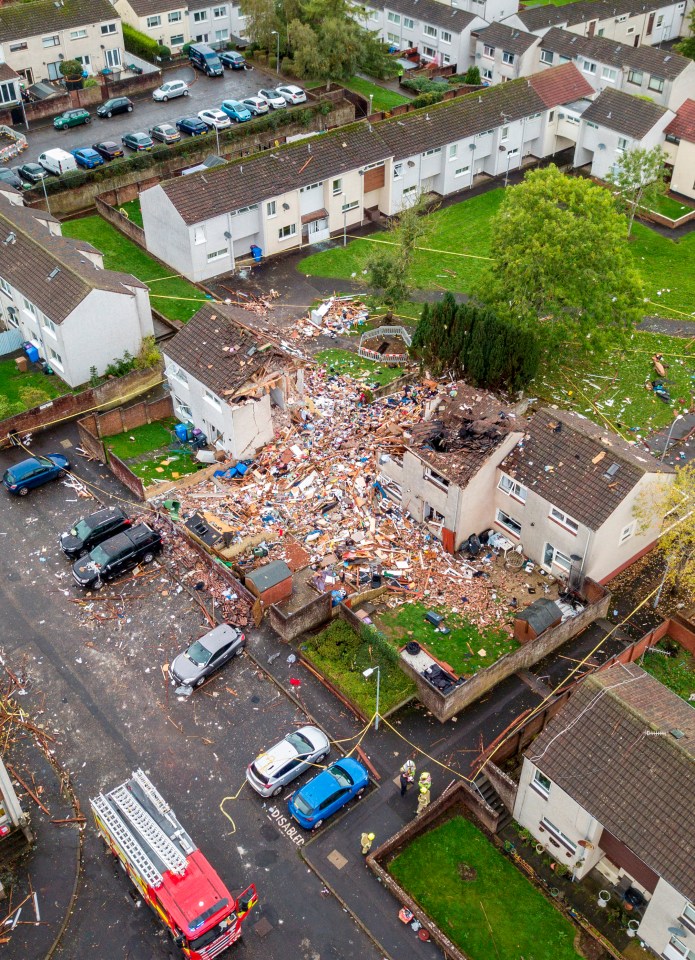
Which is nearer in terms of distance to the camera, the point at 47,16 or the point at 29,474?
the point at 29,474

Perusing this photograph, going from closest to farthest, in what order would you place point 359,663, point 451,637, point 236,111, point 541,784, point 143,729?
point 541,784 → point 143,729 → point 359,663 → point 451,637 → point 236,111

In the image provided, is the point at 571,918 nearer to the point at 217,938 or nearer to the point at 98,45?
the point at 217,938

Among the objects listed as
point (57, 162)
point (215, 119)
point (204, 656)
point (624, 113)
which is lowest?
point (204, 656)

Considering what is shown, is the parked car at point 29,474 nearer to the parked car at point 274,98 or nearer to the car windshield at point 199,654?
the car windshield at point 199,654

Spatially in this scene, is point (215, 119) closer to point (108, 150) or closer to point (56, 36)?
point (108, 150)

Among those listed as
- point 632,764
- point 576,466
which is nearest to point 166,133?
point 576,466
